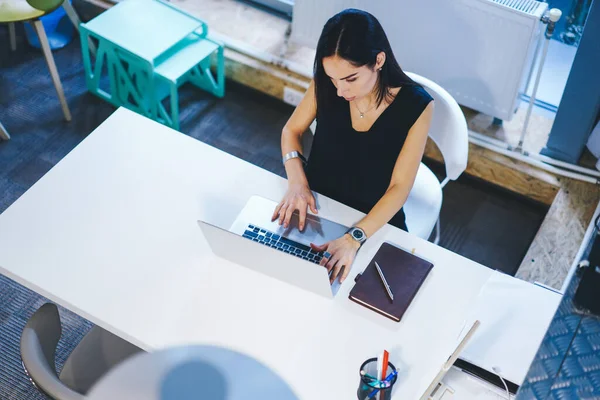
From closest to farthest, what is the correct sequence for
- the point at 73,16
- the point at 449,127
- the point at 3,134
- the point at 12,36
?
the point at 449,127
the point at 3,134
the point at 73,16
the point at 12,36

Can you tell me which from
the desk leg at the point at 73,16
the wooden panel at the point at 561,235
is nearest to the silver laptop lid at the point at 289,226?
the wooden panel at the point at 561,235

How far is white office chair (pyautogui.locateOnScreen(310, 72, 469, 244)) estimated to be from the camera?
2.30 metres

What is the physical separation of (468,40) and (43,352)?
2085mm

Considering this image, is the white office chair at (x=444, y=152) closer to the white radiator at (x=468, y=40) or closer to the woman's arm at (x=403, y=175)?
the woman's arm at (x=403, y=175)

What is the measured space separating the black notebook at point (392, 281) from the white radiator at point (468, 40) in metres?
1.32

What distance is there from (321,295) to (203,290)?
0.30 metres

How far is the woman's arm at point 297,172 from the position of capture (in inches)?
76.3

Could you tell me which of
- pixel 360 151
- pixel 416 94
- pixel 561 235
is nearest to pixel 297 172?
pixel 360 151

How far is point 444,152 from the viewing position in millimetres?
2420

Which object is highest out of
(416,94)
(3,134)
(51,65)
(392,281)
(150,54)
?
(416,94)

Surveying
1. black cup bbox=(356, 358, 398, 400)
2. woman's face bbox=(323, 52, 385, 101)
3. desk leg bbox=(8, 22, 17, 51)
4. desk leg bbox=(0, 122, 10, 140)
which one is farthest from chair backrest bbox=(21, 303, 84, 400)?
desk leg bbox=(8, 22, 17, 51)

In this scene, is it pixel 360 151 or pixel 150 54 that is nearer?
pixel 360 151

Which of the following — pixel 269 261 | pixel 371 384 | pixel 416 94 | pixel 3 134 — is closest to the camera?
pixel 371 384

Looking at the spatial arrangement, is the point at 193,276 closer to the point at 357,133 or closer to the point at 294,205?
the point at 294,205
